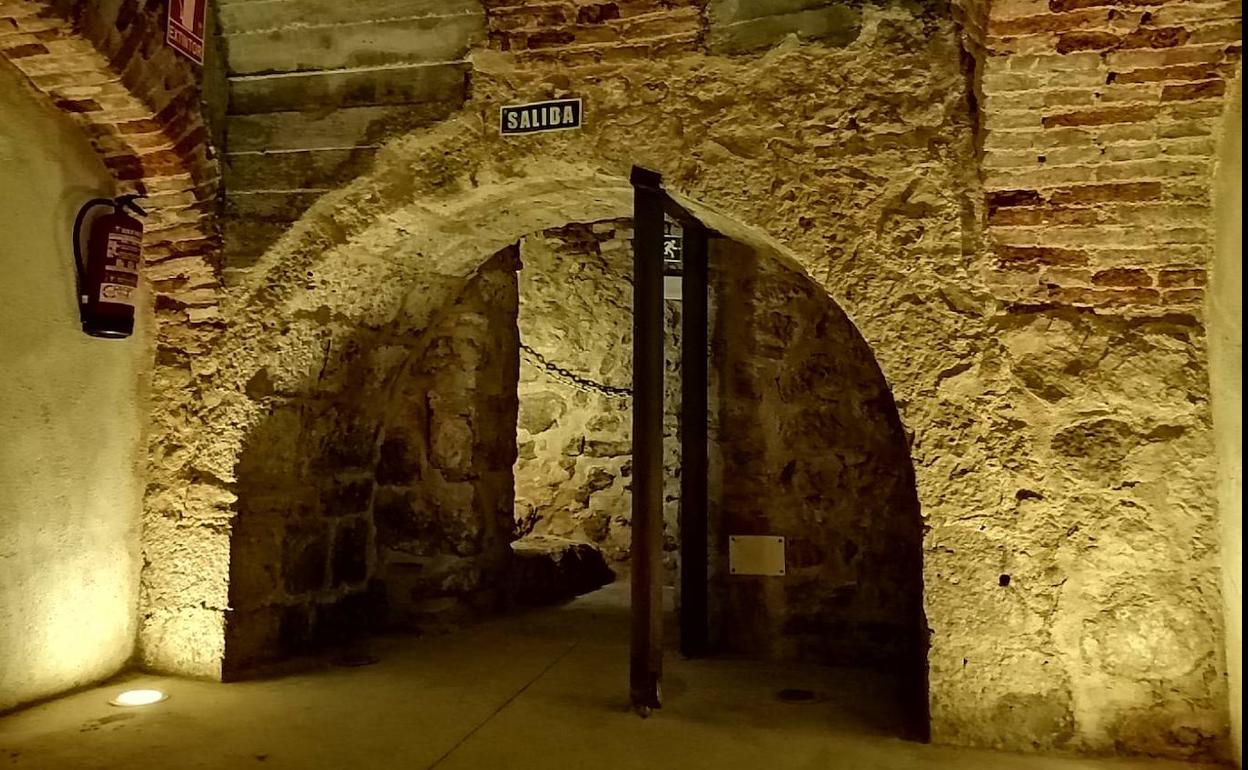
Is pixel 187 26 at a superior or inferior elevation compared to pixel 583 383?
superior

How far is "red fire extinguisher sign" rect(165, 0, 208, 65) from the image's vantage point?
290 cm

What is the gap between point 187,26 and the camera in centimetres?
296

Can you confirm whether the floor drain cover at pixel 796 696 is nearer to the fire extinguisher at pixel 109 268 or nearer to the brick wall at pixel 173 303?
the brick wall at pixel 173 303

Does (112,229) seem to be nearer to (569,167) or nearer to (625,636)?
(569,167)

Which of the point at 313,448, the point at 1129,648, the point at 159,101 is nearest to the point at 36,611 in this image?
the point at 313,448

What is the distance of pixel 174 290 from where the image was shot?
3.11m

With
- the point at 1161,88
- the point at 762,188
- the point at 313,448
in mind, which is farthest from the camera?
the point at 313,448

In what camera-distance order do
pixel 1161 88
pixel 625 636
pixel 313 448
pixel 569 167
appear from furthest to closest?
pixel 625 636
pixel 313 448
pixel 569 167
pixel 1161 88

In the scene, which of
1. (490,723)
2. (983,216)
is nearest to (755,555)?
(490,723)

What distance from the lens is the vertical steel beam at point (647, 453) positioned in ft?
9.22

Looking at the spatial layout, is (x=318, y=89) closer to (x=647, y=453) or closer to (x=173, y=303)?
(x=173, y=303)

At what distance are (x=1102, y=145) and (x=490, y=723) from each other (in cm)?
226

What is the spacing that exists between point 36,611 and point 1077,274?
306cm

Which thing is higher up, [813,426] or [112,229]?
[112,229]
